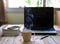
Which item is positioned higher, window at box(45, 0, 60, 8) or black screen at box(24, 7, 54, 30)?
window at box(45, 0, 60, 8)

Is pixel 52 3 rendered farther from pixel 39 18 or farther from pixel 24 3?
pixel 39 18

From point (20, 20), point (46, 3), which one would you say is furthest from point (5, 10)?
point (46, 3)

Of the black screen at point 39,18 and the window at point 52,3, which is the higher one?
the window at point 52,3

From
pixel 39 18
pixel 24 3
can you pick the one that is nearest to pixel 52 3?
pixel 24 3

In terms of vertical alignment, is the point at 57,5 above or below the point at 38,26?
above

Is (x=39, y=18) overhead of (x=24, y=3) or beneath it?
beneath

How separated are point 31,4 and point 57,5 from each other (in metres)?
0.68

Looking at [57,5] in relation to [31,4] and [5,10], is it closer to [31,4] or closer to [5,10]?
[31,4]

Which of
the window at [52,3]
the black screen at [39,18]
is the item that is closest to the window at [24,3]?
the window at [52,3]

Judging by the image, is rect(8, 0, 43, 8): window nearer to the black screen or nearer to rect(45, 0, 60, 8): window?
rect(45, 0, 60, 8): window

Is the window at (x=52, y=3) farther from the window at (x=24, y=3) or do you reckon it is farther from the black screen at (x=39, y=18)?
the black screen at (x=39, y=18)

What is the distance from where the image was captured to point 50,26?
2.03 m

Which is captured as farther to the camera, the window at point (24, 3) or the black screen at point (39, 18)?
the window at point (24, 3)

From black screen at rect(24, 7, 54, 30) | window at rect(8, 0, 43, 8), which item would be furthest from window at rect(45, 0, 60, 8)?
black screen at rect(24, 7, 54, 30)
